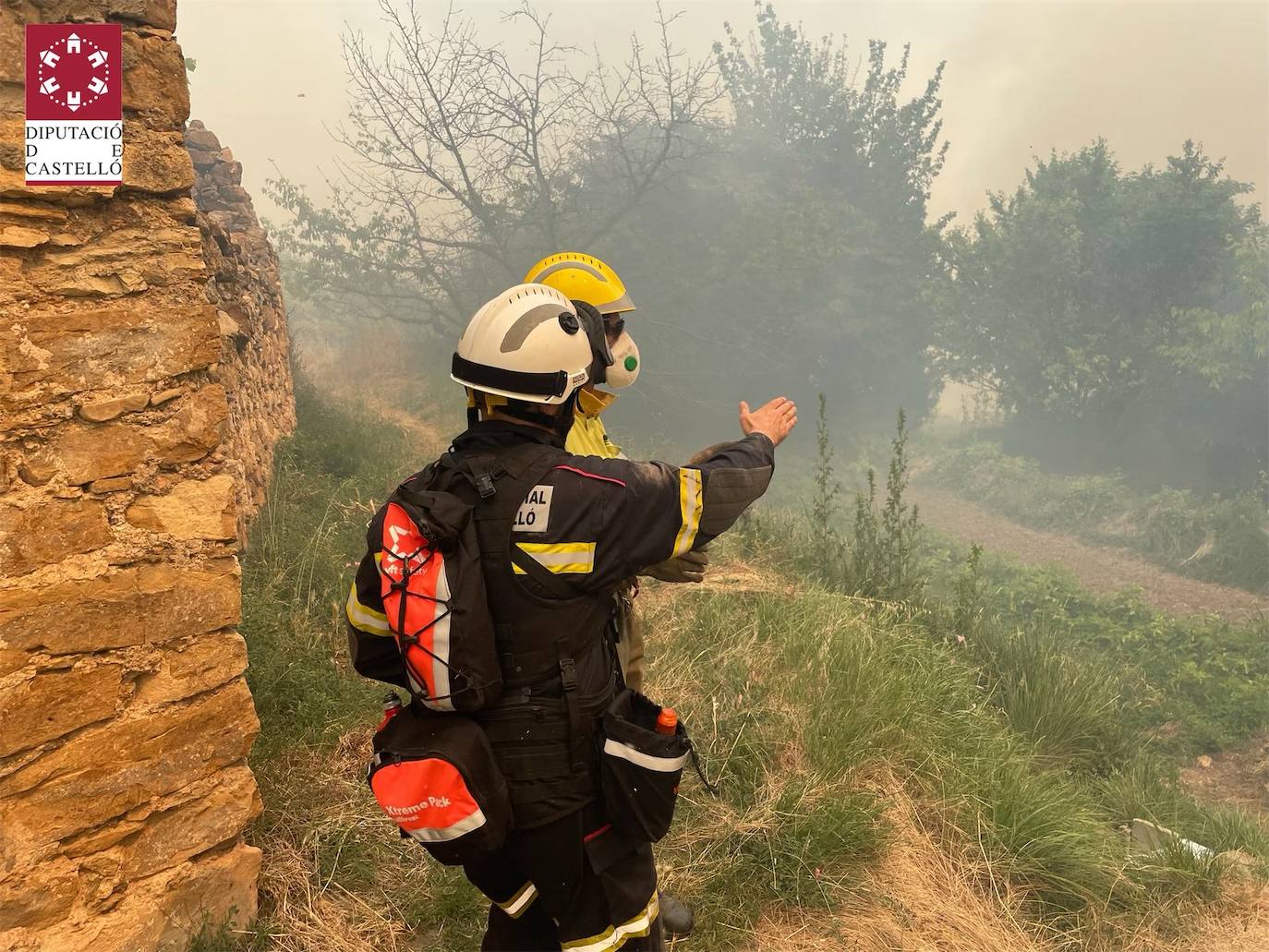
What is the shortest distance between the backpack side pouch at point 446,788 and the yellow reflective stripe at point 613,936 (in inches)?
15.4

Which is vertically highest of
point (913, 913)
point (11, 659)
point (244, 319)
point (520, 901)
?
point (244, 319)

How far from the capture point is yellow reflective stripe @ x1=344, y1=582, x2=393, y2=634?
72.7 inches

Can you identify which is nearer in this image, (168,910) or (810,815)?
(168,910)

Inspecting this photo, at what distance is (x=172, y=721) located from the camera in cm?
230

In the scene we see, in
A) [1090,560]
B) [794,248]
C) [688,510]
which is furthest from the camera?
[794,248]

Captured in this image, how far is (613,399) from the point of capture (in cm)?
255

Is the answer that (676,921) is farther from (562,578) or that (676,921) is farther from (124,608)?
(124,608)

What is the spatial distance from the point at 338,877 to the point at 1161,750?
6.49 m

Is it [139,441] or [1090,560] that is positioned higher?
[139,441]

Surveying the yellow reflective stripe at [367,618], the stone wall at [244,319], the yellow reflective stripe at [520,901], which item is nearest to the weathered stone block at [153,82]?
the stone wall at [244,319]

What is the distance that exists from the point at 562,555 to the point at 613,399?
3.31 ft

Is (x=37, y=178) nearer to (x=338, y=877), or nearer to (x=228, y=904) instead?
(x=228, y=904)

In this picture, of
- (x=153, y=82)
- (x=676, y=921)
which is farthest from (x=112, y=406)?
(x=676, y=921)

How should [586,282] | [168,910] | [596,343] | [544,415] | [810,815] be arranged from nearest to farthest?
1. [544,415]
2. [596,343]
3. [168,910]
4. [586,282]
5. [810,815]
